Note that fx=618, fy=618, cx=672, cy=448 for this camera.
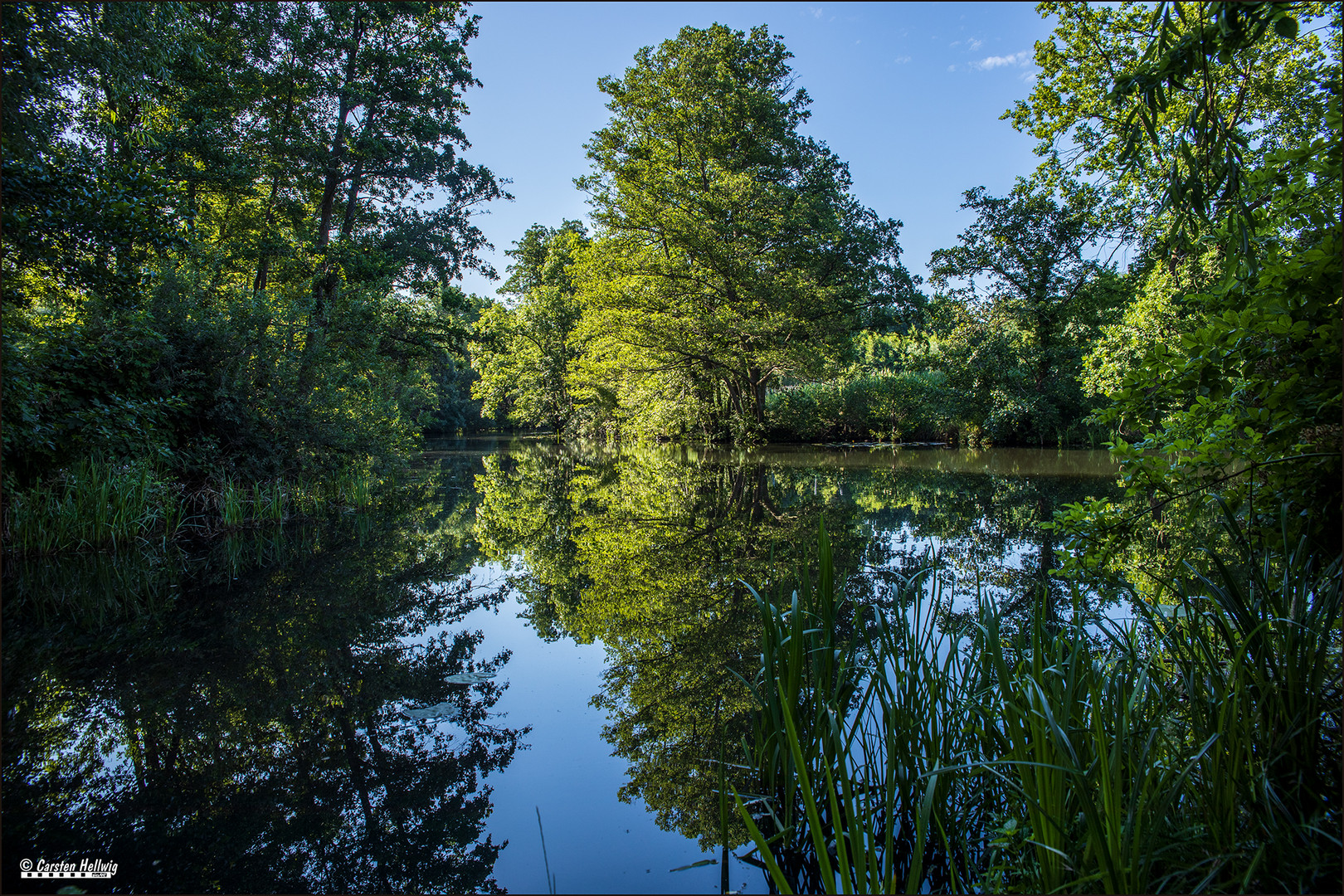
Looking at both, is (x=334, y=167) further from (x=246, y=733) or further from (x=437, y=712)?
(x=437, y=712)

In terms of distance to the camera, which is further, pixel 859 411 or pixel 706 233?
pixel 859 411

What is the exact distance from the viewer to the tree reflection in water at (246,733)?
2.16m

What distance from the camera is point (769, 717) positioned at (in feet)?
7.93

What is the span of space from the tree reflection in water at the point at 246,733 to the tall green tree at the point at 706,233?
15.3 meters

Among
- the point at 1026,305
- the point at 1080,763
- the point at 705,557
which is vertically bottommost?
the point at 705,557

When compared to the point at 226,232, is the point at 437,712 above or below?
below

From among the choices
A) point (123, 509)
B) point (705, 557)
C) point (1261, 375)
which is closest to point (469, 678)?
point (705, 557)

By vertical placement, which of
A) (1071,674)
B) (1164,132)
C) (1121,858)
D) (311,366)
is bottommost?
(1121,858)

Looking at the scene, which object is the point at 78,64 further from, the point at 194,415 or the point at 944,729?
the point at 944,729

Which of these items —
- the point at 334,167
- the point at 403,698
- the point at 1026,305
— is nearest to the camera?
the point at 403,698

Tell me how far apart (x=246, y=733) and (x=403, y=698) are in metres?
0.74

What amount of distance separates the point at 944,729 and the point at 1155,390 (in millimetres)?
1752

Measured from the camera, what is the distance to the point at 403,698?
138 inches

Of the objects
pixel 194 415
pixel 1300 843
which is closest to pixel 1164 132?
pixel 1300 843
